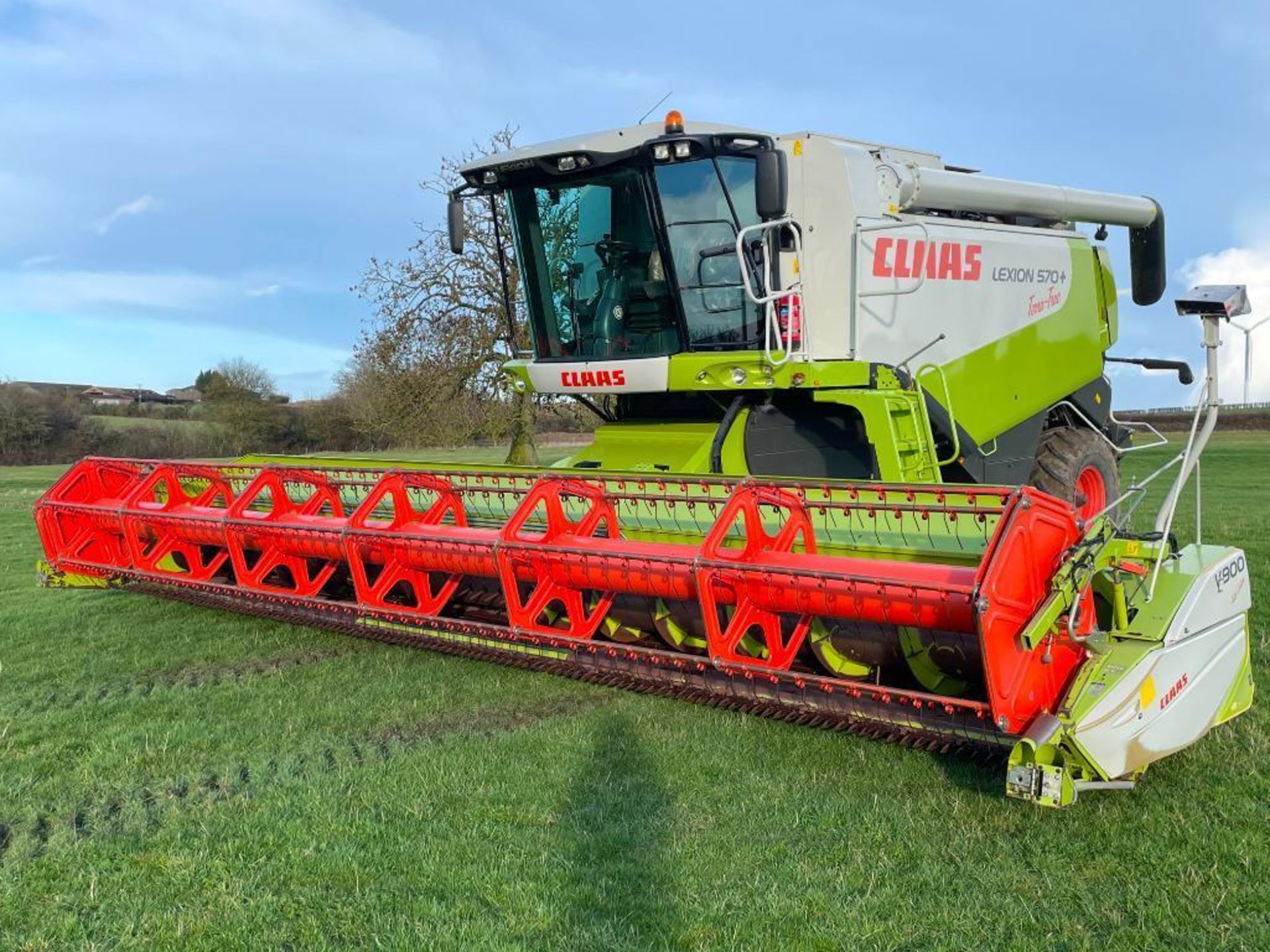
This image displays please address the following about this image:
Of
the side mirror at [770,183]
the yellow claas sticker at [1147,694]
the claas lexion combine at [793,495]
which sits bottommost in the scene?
the yellow claas sticker at [1147,694]

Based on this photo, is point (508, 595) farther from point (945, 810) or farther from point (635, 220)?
point (635, 220)

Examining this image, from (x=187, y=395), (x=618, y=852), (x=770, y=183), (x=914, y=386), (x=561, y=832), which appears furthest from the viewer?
(x=187, y=395)

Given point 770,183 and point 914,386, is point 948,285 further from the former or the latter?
point 770,183

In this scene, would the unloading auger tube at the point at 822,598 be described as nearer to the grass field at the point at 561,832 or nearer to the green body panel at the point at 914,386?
the grass field at the point at 561,832

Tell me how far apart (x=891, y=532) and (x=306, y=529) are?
9.12 ft

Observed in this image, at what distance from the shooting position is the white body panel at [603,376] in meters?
5.79

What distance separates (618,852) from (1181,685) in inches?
75.8

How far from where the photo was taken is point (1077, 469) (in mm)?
7215

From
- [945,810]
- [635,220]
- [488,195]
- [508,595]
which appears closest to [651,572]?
[508,595]

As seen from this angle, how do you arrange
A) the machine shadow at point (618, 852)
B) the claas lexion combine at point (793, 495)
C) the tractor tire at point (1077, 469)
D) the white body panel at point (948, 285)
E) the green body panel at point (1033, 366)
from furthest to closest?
1. the tractor tire at point (1077, 469)
2. the green body panel at point (1033, 366)
3. the white body panel at point (948, 285)
4. the claas lexion combine at point (793, 495)
5. the machine shadow at point (618, 852)

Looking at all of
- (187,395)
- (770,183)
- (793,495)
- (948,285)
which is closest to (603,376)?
(770,183)

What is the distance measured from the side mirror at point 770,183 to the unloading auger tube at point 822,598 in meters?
1.42

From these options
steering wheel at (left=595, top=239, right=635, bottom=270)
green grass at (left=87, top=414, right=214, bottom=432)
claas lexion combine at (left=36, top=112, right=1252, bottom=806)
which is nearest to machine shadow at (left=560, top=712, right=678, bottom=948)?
claas lexion combine at (left=36, top=112, right=1252, bottom=806)

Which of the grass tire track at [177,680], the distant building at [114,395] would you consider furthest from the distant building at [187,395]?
the grass tire track at [177,680]
